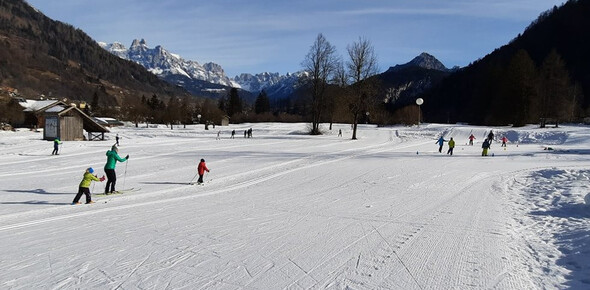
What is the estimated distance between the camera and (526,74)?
194 ft

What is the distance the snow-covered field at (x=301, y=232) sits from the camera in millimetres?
6383

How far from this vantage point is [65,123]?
40031 mm

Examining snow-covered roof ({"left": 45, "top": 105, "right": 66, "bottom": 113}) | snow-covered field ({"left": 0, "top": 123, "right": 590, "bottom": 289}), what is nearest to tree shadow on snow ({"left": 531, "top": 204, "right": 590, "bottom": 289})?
snow-covered field ({"left": 0, "top": 123, "right": 590, "bottom": 289})

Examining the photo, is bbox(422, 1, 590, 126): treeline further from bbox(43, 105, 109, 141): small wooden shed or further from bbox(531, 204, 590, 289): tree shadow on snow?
bbox(43, 105, 109, 141): small wooden shed

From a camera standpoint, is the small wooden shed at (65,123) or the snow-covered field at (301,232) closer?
the snow-covered field at (301,232)

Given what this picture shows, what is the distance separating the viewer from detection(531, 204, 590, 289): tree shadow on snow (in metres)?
6.32

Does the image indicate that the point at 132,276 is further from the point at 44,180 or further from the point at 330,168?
the point at 330,168

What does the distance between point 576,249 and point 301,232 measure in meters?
5.59

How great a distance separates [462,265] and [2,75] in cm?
21995

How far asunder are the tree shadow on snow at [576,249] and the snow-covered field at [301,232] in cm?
3

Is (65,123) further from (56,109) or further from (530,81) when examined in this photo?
(530,81)

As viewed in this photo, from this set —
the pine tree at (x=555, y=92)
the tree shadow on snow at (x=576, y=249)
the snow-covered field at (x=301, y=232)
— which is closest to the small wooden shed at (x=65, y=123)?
the snow-covered field at (x=301, y=232)

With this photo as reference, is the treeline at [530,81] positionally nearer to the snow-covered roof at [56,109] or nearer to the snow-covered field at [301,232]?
the snow-covered field at [301,232]

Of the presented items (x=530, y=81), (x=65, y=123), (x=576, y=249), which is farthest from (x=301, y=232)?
(x=530, y=81)
